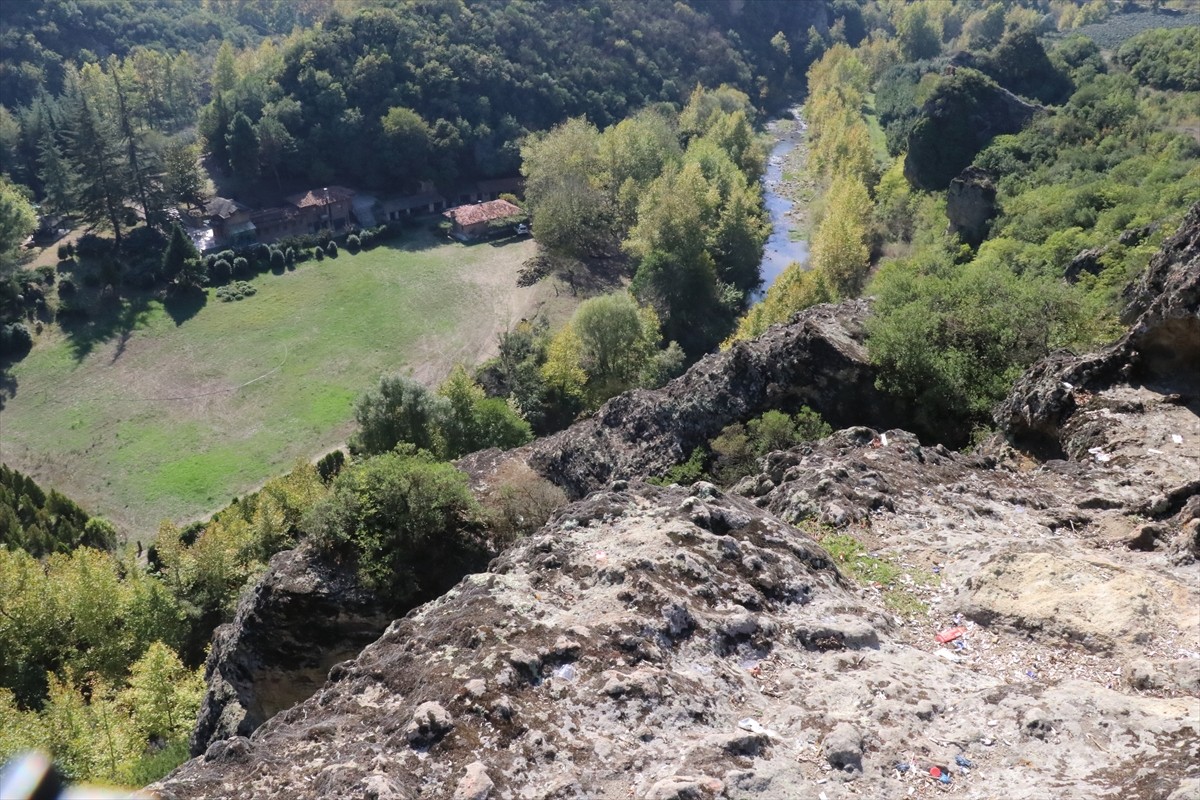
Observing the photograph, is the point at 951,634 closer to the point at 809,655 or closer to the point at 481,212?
the point at 809,655

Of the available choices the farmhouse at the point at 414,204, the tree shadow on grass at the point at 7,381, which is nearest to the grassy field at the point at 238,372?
the tree shadow on grass at the point at 7,381

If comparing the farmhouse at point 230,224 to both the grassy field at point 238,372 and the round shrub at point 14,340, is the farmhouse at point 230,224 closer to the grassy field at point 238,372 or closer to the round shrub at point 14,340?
the grassy field at point 238,372

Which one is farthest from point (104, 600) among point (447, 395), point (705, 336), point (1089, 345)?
point (705, 336)

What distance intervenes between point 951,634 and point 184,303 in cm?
8055

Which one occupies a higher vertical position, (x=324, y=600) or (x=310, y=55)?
(x=310, y=55)

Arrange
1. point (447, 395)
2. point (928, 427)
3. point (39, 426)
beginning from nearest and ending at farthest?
point (928, 427) < point (447, 395) < point (39, 426)

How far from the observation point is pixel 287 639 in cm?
2594

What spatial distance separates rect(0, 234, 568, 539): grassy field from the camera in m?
59.4

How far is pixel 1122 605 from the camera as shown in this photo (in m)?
15.7

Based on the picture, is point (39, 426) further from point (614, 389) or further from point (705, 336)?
point (705, 336)

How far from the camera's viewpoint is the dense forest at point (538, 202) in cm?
3131

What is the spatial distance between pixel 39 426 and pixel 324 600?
51031mm

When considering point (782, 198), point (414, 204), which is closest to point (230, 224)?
point (414, 204)

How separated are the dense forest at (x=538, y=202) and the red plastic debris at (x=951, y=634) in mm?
14176
